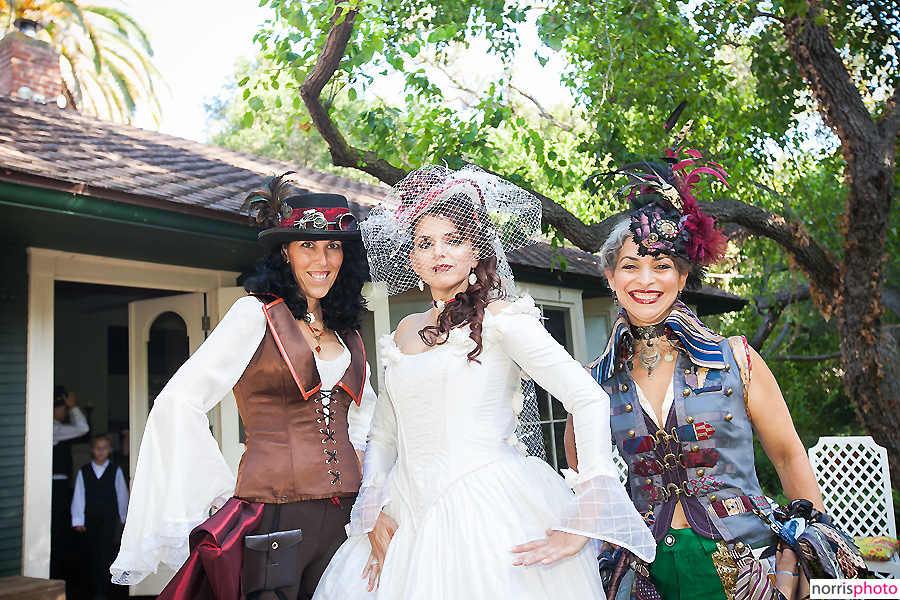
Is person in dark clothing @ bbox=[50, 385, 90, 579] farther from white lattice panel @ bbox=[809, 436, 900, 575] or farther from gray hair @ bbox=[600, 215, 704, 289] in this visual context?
white lattice panel @ bbox=[809, 436, 900, 575]

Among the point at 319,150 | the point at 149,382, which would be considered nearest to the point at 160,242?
the point at 149,382

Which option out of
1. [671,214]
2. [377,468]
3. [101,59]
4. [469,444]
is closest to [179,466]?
[377,468]

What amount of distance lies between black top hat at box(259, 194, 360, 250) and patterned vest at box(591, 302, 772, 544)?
1.06 meters

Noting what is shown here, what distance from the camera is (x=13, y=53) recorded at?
6.90 meters

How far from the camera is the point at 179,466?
2.12 metres

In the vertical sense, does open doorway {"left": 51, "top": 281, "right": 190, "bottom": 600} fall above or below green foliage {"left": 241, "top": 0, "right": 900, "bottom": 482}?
below

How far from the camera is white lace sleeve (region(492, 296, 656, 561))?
1.85 metres

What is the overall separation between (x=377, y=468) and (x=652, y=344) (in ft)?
3.00

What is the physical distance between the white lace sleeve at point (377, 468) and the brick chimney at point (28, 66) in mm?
6208

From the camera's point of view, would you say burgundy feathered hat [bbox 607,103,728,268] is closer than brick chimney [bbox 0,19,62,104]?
Yes

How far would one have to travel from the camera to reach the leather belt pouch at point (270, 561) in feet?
6.96

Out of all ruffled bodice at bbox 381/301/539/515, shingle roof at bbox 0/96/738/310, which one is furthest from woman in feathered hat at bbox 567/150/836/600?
shingle roof at bbox 0/96/738/310

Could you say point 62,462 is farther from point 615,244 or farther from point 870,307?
point 870,307

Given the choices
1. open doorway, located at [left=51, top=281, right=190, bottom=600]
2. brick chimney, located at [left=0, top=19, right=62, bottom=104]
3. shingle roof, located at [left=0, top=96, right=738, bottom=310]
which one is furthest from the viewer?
open doorway, located at [left=51, top=281, right=190, bottom=600]
